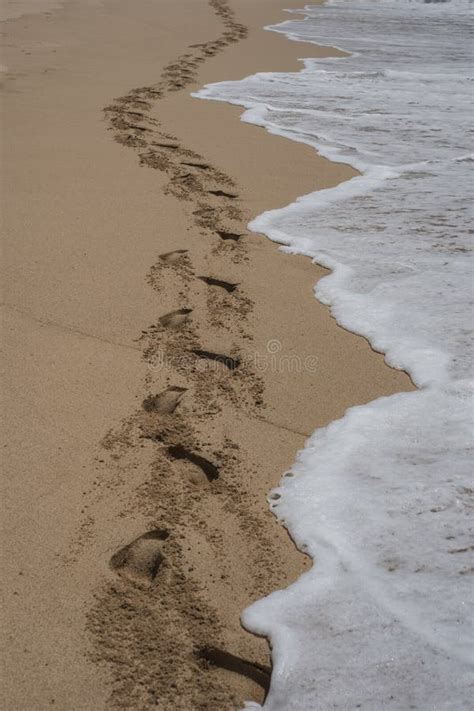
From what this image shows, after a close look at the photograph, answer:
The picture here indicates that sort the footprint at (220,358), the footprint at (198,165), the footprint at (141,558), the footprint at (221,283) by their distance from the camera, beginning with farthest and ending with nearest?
1. the footprint at (198,165)
2. the footprint at (221,283)
3. the footprint at (220,358)
4. the footprint at (141,558)

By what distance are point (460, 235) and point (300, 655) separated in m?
2.68

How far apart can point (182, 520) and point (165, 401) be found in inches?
20.9

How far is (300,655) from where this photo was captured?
1.62 metres

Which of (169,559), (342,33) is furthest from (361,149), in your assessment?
(342,33)

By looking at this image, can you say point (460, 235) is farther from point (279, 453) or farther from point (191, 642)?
point (191, 642)

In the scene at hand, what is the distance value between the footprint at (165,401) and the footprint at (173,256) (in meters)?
0.99

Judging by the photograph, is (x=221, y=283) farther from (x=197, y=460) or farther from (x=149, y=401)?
(x=197, y=460)

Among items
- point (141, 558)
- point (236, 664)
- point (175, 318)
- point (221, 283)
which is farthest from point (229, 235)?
point (236, 664)

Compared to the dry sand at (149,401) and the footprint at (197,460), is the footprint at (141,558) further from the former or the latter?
the footprint at (197,460)

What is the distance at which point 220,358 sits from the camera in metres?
2.66

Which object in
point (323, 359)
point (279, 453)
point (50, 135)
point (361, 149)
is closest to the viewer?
point (279, 453)

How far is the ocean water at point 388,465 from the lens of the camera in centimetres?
160

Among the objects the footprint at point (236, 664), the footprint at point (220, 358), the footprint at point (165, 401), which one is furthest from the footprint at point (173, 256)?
the footprint at point (236, 664)

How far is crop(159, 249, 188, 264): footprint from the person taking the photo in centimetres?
330
